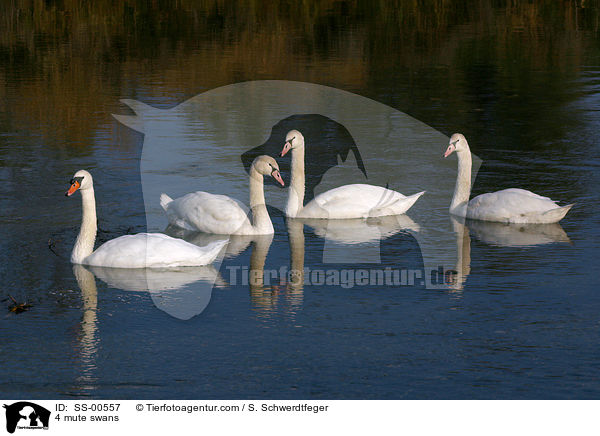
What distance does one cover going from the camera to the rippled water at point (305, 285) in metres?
7.36

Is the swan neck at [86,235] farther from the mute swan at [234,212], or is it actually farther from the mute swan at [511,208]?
the mute swan at [511,208]

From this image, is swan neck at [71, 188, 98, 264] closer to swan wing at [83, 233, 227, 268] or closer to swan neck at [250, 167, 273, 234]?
swan wing at [83, 233, 227, 268]

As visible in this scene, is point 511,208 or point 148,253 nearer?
point 148,253

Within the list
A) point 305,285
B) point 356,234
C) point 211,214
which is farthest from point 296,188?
point 305,285

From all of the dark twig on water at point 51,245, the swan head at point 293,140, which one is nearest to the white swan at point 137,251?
the dark twig on water at point 51,245

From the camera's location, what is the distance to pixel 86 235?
10.0 metres

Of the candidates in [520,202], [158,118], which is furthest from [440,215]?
[158,118]

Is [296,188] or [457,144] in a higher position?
[457,144]

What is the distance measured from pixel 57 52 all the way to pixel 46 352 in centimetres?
1936

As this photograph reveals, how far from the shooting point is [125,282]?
952 centimetres

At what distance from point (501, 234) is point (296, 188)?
237 cm

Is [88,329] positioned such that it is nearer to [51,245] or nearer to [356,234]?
[51,245]

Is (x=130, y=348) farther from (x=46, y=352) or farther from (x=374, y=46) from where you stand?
(x=374, y=46)

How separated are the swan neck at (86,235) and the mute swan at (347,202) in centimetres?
263
